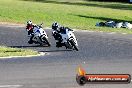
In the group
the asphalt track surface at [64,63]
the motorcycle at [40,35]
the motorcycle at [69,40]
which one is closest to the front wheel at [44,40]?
the motorcycle at [40,35]

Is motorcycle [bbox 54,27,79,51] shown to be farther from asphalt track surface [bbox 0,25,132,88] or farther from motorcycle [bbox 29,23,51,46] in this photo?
motorcycle [bbox 29,23,51,46]

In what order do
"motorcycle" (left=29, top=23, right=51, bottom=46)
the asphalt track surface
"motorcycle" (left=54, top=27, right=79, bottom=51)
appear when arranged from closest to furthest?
the asphalt track surface < "motorcycle" (left=54, top=27, right=79, bottom=51) < "motorcycle" (left=29, top=23, right=51, bottom=46)

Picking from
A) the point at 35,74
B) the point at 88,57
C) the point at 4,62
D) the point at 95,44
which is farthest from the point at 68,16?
the point at 35,74

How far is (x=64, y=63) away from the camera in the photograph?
20.1 meters

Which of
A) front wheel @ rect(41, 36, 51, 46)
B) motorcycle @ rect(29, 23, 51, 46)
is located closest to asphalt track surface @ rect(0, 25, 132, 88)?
front wheel @ rect(41, 36, 51, 46)

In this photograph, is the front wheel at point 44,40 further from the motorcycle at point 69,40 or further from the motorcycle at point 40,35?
the motorcycle at point 69,40

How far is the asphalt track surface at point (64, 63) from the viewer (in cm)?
1483

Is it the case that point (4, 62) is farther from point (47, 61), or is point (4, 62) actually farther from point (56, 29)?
point (56, 29)

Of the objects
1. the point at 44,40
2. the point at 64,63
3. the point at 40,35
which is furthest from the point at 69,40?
the point at 64,63

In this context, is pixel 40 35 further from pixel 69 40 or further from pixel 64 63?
pixel 64 63

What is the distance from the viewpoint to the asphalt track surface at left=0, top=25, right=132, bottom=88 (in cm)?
1483

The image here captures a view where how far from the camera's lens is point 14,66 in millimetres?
18672

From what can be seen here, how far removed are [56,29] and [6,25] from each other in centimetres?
1475

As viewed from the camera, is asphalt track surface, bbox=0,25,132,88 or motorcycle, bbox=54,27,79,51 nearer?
asphalt track surface, bbox=0,25,132,88
